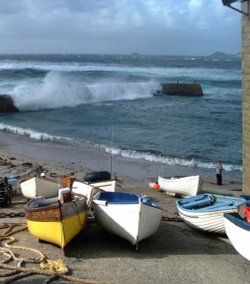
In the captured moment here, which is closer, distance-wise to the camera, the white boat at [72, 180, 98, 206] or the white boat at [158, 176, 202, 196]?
the white boat at [72, 180, 98, 206]

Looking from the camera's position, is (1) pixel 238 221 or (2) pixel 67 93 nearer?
(1) pixel 238 221

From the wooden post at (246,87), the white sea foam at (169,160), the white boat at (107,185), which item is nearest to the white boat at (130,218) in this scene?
the white boat at (107,185)

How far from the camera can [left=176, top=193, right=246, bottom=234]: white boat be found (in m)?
11.8

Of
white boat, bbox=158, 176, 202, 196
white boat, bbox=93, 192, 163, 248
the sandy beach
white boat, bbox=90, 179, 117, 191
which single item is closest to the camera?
the sandy beach

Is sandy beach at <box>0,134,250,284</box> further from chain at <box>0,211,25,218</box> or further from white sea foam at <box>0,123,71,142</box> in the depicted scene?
white sea foam at <box>0,123,71,142</box>

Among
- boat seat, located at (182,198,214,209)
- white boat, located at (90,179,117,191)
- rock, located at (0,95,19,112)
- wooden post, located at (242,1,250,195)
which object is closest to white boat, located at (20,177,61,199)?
white boat, located at (90,179,117,191)

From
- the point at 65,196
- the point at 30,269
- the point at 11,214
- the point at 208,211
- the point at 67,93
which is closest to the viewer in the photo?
the point at 30,269

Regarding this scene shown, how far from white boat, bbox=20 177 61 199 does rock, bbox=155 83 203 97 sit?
42.7m

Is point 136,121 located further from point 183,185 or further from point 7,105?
point 183,185

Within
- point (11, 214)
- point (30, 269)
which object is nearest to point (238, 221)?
point (30, 269)

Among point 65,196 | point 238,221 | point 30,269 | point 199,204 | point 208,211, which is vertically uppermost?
point 65,196

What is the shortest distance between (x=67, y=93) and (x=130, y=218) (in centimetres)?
4054

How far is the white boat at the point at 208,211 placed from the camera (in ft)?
38.8

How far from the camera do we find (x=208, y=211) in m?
12.0
